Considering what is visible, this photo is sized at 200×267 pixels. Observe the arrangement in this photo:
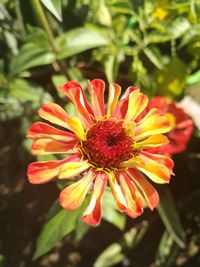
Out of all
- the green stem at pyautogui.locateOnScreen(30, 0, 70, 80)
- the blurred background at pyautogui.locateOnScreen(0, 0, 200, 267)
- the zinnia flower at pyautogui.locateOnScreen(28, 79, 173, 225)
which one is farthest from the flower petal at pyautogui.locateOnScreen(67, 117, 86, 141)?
the green stem at pyautogui.locateOnScreen(30, 0, 70, 80)

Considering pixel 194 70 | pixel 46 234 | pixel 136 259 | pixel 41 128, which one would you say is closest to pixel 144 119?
pixel 41 128

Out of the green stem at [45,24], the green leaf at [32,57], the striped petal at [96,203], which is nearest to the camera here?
the striped petal at [96,203]

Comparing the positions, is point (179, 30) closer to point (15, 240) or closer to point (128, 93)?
point (128, 93)

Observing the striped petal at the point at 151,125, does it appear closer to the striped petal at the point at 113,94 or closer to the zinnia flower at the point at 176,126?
the striped petal at the point at 113,94

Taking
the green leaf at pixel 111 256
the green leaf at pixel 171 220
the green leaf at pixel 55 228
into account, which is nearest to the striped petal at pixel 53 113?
the green leaf at pixel 55 228

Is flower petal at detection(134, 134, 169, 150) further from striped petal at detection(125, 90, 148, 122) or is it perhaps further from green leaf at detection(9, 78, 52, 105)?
green leaf at detection(9, 78, 52, 105)

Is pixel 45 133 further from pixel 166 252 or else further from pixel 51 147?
pixel 166 252

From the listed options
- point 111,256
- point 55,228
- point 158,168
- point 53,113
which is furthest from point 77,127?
point 111,256
